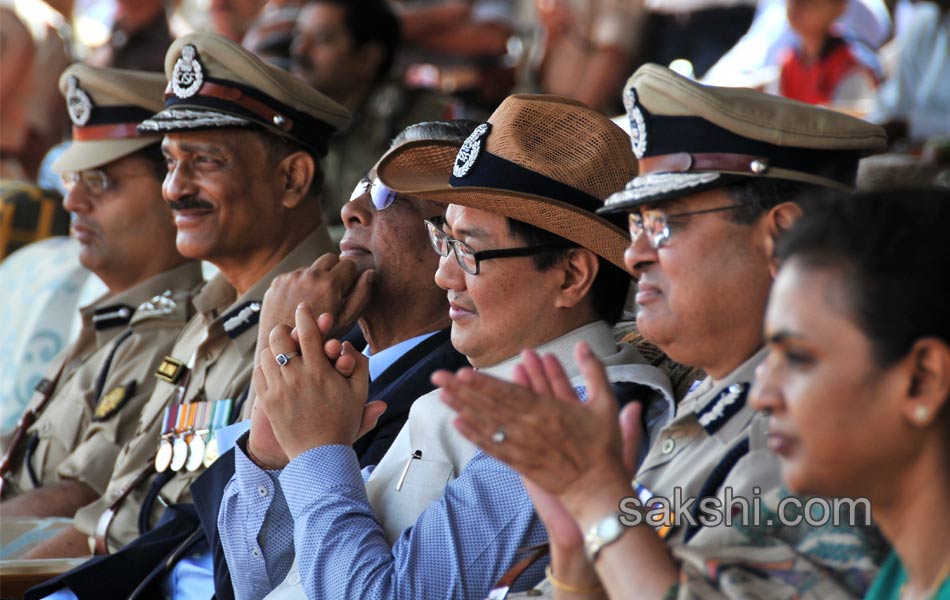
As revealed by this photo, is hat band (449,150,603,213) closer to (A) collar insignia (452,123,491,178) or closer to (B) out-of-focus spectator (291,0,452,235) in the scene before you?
(A) collar insignia (452,123,491,178)

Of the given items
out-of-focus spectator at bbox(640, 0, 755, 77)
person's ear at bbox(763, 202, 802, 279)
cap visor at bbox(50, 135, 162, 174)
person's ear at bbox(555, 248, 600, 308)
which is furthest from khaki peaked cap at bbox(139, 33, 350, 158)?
out-of-focus spectator at bbox(640, 0, 755, 77)

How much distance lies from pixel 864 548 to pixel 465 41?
6.78 metres

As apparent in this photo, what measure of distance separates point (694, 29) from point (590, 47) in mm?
653

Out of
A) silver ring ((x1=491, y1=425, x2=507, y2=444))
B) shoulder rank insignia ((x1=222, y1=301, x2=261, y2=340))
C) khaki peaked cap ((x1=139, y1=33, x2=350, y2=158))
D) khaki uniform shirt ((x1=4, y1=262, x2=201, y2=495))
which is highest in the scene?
khaki peaked cap ((x1=139, y1=33, x2=350, y2=158))

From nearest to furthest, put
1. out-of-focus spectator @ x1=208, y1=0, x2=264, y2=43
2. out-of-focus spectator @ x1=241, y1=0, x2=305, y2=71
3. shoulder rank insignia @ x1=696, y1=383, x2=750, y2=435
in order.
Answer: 1. shoulder rank insignia @ x1=696, y1=383, x2=750, y2=435
2. out-of-focus spectator @ x1=241, y1=0, x2=305, y2=71
3. out-of-focus spectator @ x1=208, y1=0, x2=264, y2=43

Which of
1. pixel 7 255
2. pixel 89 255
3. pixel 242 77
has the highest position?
pixel 242 77

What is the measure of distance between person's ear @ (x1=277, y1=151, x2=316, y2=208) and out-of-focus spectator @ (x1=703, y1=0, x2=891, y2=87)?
11.1ft

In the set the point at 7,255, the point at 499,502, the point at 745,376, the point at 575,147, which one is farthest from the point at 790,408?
the point at 7,255

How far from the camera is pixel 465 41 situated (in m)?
8.24

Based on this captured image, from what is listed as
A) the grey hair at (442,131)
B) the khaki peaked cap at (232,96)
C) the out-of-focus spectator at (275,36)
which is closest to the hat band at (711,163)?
the grey hair at (442,131)

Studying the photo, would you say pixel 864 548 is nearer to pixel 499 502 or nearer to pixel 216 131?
pixel 499 502

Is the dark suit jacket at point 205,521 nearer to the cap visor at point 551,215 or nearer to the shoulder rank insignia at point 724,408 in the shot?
the cap visor at point 551,215

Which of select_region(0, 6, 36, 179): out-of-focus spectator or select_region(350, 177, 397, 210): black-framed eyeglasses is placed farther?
select_region(0, 6, 36, 179): out-of-focus spectator

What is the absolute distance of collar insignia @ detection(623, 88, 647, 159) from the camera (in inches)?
89.1
